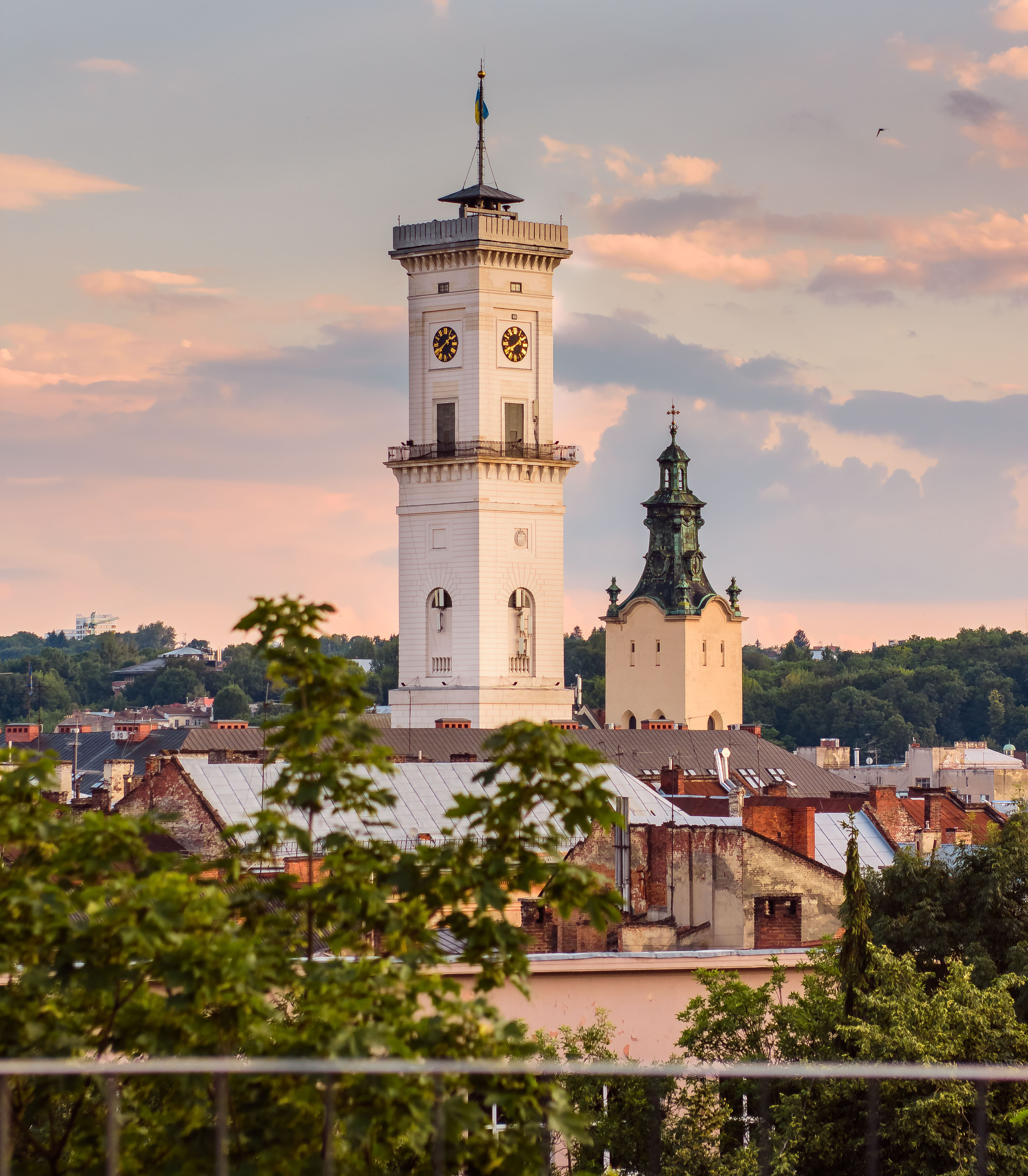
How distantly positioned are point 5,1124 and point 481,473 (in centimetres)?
9545

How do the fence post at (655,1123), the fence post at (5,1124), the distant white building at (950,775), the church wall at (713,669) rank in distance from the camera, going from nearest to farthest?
the fence post at (5,1124)
the fence post at (655,1123)
the distant white building at (950,775)
the church wall at (713,669)

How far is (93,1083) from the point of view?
32.0 ft

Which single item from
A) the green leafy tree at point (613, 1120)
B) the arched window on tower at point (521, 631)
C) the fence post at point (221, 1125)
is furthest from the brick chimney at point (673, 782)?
the fence post at point (221, 1125)

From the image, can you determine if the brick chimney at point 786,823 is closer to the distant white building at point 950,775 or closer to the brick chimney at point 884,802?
the brick chimney at point 884,802

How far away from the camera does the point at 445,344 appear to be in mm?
105000

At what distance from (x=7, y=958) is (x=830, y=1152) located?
51.1ft

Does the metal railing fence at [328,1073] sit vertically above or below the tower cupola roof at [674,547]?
below

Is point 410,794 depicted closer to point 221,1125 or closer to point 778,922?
point 778,922

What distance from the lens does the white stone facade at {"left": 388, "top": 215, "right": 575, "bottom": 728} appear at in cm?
10356

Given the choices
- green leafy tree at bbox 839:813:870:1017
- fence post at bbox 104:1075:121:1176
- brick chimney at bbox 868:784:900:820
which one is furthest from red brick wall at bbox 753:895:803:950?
fence post at bbox 104:1075:121:1176

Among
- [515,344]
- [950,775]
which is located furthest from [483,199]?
[950,775]

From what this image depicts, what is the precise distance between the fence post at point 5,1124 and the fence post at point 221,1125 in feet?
2.90

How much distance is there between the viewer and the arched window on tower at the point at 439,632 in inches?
4144

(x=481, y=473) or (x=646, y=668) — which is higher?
(x=481, y=473)
